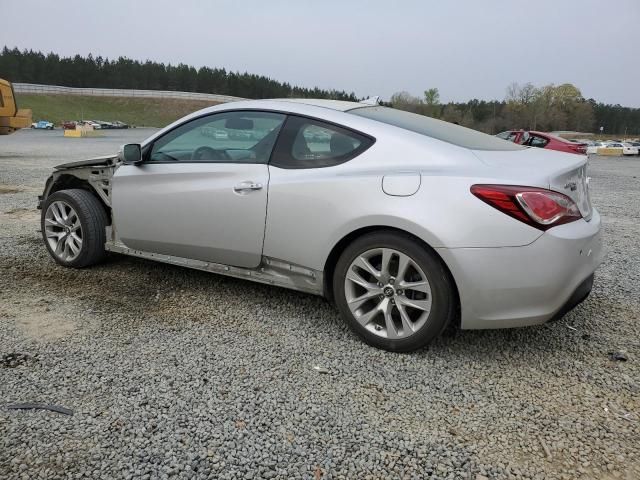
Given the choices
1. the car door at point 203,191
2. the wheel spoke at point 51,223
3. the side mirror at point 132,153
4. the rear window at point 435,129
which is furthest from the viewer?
the wheel spoke at point 51,223

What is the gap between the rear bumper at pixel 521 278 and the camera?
2684mm

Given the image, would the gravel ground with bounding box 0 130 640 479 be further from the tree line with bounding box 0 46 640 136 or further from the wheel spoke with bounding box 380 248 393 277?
the tree line with bounding box 0 46 640 136

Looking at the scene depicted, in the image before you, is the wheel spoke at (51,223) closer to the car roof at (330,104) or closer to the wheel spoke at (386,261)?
the car roof at (330,104)

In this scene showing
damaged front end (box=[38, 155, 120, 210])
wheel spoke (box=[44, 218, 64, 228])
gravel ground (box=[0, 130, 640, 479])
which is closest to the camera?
gravel ground (box=[0, 130, 640, 479])

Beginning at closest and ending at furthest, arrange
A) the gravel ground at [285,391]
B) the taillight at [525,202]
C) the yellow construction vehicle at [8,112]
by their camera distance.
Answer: the gravel ground at [285,391] → the taillight at [525,202] → the yellow construction vehicle at [8,112]

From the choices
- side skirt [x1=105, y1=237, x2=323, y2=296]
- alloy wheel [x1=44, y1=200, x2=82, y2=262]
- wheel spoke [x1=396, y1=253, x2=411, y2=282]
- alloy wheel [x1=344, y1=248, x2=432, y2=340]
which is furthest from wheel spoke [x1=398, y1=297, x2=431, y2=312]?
alloy wheel [x1=44, y1=200, x2=82, y2=262]

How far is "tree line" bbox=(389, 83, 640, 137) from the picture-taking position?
84688 mm

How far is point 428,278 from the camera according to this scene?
2846mm

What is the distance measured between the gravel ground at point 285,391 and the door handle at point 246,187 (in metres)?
0.88

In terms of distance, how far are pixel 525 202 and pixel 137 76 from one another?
12714 centimetres

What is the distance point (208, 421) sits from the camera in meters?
2.38

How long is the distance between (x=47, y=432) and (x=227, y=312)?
60.0 inches

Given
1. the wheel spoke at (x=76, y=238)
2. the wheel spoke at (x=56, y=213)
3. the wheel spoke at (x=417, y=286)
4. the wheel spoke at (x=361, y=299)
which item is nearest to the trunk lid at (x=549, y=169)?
the wheel spoke at (x=417, y=286)

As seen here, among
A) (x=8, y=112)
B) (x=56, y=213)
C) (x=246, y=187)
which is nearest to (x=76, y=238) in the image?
(x=56, y=213)
